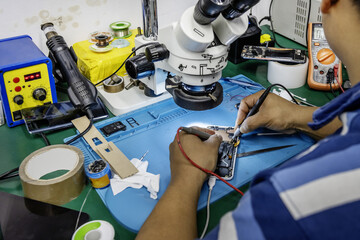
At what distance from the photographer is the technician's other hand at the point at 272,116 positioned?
119cm

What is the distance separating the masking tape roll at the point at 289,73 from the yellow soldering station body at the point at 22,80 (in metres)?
0.96

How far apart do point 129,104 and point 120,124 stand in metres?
0.13

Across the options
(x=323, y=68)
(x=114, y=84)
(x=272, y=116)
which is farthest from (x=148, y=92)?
(x=323, y=68)

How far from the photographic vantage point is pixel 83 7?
1642 mm

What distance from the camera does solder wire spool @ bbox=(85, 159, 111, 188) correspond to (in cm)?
101

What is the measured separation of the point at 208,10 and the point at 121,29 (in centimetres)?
84

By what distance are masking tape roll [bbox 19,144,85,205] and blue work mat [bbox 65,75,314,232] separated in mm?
85

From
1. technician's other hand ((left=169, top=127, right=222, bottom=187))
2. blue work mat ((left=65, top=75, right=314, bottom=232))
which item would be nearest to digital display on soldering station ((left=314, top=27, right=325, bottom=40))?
blue work mat ((left=65, top=75, right=314, bottom=232))

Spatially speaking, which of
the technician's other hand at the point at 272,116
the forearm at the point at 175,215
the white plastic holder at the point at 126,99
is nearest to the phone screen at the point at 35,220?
the forearm at the point at 175,215

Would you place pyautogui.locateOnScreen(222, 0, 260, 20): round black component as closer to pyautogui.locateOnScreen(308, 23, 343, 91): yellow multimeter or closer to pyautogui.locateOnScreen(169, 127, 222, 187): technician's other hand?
pyautogui.locateOnScreen(169, 127, 222, 187): technician's other hand

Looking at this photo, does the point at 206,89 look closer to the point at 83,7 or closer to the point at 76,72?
the point at 76,72

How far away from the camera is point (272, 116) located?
3.96ft

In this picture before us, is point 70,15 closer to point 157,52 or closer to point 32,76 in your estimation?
point 32,76

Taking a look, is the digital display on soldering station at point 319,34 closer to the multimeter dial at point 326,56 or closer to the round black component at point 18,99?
the multimeter dial at point 326,56
